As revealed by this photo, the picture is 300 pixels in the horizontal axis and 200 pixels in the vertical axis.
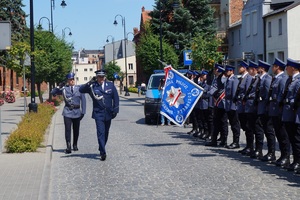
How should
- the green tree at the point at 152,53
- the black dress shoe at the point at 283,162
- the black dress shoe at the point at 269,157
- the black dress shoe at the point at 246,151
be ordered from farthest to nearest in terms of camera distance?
the green tree at the point at 152,53 < the black dress shoe at the point at 246,151 < the black dress shoe at the point at 269,157 < the black dress shoe at the point at 283,162

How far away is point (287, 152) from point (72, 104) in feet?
17.3

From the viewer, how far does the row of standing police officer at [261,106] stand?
10.2m

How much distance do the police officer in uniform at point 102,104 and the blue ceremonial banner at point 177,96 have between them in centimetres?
288


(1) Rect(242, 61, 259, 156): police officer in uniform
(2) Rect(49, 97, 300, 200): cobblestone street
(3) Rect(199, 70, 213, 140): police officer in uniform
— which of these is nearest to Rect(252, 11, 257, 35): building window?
(3) Rect(199, 70, 213, 140): police officer in uniform

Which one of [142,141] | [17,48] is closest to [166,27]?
[17,48]

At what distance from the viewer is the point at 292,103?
33.2 feet

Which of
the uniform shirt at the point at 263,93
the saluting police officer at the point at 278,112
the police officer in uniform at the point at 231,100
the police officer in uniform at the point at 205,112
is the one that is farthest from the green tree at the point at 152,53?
the saluting police officer at the point at 278,112

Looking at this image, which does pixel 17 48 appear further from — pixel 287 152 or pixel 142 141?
pixel 287 152

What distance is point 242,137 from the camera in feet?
55.6

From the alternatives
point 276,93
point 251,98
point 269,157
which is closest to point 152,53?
point 251,98

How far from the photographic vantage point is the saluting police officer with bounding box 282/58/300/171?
33.2ft

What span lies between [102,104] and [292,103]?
4.13 meters

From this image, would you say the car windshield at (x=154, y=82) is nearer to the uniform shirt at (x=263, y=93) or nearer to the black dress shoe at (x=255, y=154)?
the black dress shoe at (x=255, y=154)

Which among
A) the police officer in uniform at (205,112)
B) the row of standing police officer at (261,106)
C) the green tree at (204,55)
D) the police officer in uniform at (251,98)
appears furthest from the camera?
the green tree at (204,55)
